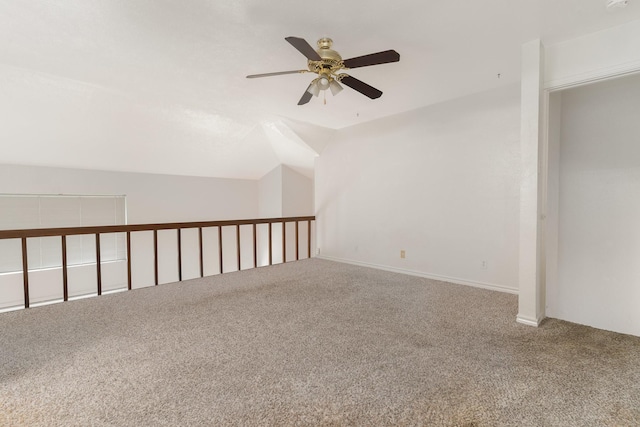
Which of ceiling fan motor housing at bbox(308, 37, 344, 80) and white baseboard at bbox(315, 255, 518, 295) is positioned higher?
ceiling fan motor housing at bbox(308, 37, 344, 80)

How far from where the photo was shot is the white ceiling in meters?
2.08

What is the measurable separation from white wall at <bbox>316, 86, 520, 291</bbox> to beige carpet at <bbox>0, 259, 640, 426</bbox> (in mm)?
789

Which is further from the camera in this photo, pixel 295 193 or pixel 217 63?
pixel 295 193

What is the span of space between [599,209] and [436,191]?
5.21 feet

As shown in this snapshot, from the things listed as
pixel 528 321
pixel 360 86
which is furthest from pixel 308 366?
pixel 360 86

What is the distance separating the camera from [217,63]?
288 cm

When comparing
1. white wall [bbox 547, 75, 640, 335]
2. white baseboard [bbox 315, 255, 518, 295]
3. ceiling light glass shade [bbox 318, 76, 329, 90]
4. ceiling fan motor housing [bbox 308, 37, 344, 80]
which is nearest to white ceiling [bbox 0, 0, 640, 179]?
ceiling fan motor housing [bbox 308, 37, 344, 80]

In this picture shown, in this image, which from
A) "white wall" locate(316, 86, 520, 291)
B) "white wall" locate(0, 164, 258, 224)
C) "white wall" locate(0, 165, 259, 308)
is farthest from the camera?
"white wall" locate(0, 165, 259, 308)

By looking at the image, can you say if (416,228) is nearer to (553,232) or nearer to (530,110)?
(553,232)

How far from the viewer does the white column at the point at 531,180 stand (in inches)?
95.0

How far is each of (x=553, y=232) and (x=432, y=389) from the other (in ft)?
7.16

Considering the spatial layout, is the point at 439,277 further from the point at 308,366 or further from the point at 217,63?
the point at 217,63

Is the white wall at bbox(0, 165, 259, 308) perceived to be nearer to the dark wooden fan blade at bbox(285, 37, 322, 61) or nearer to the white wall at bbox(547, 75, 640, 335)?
the dark wooden fan blade at bbox(285, 37, 322, 61)

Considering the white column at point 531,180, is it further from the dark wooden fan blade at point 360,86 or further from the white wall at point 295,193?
the white wall at point 295,193
